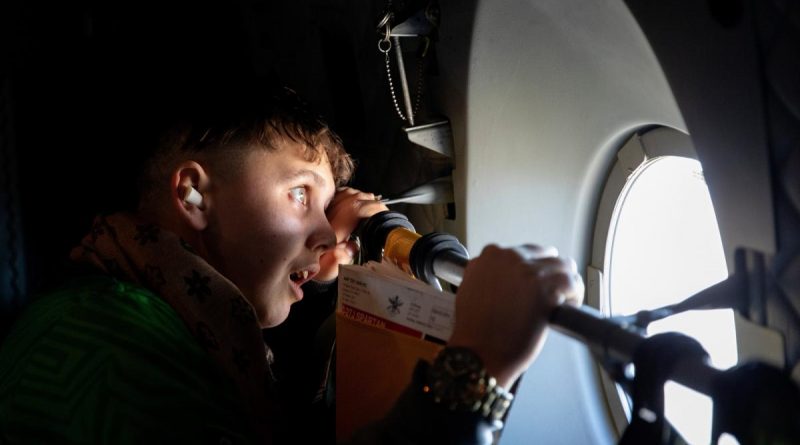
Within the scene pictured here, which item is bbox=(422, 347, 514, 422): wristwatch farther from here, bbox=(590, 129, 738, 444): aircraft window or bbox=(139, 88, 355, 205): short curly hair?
bbox=(139, 88, 355, 205): short curly hair

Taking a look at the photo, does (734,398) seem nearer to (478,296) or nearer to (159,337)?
(478,296)

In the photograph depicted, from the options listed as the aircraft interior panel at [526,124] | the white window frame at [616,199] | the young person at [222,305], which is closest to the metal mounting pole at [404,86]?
the aircraft interior panel at [526,124]

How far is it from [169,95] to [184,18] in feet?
1.87

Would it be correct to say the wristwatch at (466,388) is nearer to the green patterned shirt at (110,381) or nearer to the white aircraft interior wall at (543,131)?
the green patterned shirt at (110,381)

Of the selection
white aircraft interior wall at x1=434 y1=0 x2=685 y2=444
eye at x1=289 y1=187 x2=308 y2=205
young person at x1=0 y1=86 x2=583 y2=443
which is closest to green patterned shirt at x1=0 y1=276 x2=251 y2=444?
young person at x1=0 y1=86 x2=583 y2=443

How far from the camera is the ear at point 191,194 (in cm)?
126

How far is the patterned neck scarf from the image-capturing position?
1.15m

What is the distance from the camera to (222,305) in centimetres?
118

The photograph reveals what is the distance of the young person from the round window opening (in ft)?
1.17

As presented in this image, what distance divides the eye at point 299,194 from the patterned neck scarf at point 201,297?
0.20 m

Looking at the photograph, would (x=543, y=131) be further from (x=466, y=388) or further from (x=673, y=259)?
(x=466, y=388)

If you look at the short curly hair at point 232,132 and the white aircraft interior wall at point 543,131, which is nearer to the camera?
the white aircraft interior wall at point 543,131

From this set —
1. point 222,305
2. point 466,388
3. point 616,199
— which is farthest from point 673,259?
point 222,305

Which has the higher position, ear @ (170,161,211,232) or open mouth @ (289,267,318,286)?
ear @ (170,161,211,232)
